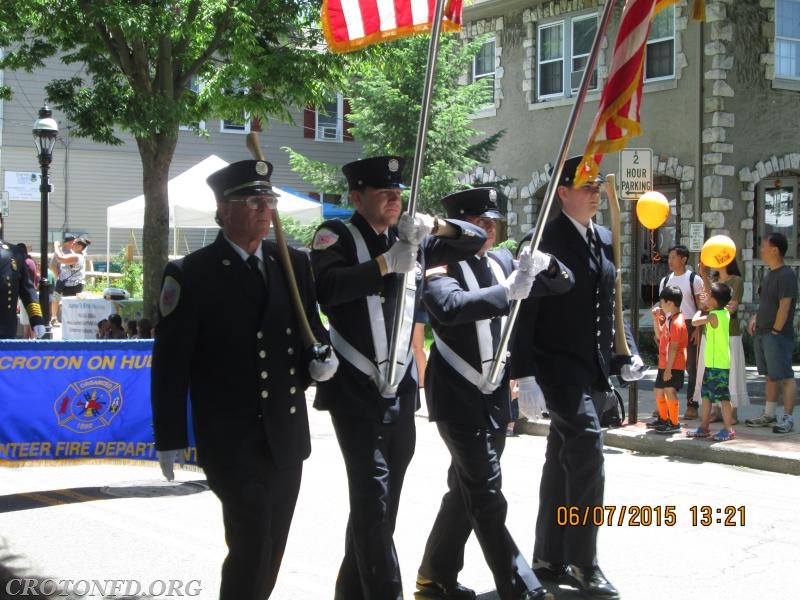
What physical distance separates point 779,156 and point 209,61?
11.9 meters

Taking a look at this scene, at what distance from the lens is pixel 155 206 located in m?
14.0

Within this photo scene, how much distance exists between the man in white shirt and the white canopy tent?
785 centimetres

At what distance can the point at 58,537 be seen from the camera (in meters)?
6.52

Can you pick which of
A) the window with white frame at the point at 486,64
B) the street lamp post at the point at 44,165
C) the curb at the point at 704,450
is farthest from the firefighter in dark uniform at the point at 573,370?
the window with white frame at the point at 486,64

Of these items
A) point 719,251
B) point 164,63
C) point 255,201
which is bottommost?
point 255,201

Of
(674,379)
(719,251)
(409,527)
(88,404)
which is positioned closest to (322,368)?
(409,527)

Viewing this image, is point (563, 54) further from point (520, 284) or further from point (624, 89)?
point (520, 284)

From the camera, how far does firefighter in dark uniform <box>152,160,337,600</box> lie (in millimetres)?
3980

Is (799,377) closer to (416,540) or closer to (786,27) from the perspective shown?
(786,27)

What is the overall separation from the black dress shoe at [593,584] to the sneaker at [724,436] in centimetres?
515

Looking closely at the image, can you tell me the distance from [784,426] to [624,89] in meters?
6.43

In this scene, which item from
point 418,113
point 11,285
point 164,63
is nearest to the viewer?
point 11,285

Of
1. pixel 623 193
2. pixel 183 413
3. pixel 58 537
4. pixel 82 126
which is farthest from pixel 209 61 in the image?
pixel 183 413

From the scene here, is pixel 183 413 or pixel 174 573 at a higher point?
pixel 183 413
